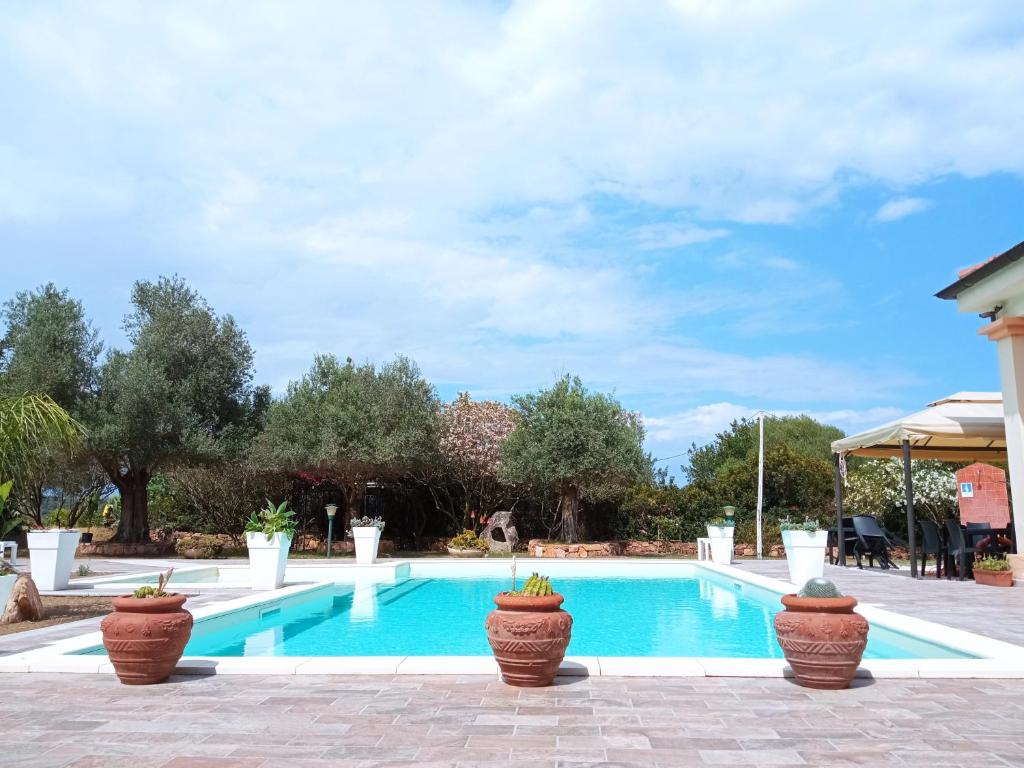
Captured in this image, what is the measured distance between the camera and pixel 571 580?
15367mm

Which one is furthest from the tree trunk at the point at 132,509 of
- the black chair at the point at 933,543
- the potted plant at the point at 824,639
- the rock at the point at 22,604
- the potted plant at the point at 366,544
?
the potted plant at the point at 824,639

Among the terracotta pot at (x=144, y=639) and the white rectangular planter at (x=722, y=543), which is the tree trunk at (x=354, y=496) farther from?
the terracotta pot at (x=144, y=639)

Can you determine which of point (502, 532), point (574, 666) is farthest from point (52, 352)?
point (574, 666)

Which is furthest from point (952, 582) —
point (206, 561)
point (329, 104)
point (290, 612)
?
point (206, 561)

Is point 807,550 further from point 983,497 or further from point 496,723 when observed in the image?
point 983,497

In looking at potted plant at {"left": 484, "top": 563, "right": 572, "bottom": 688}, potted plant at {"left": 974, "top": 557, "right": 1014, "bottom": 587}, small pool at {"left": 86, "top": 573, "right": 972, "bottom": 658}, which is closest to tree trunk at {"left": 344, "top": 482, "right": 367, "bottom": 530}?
small pool at {"left": 86, "top": 573, "right": 972, "bottom": 658}

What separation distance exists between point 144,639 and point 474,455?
17.8 m

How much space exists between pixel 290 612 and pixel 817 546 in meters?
7.51

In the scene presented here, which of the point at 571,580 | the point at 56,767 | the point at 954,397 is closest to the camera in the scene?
the point at 56,767

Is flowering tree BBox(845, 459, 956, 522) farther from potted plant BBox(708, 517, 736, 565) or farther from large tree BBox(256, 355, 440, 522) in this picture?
large tree BBox(256, 355, 440, 522)

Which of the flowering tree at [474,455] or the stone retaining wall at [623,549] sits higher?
the flowering tree at [474,455]

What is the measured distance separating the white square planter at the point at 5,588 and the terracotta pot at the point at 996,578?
12574mm

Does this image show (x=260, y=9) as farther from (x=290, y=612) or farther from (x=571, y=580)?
(x=571, y=580)

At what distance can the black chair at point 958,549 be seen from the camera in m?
12.0
